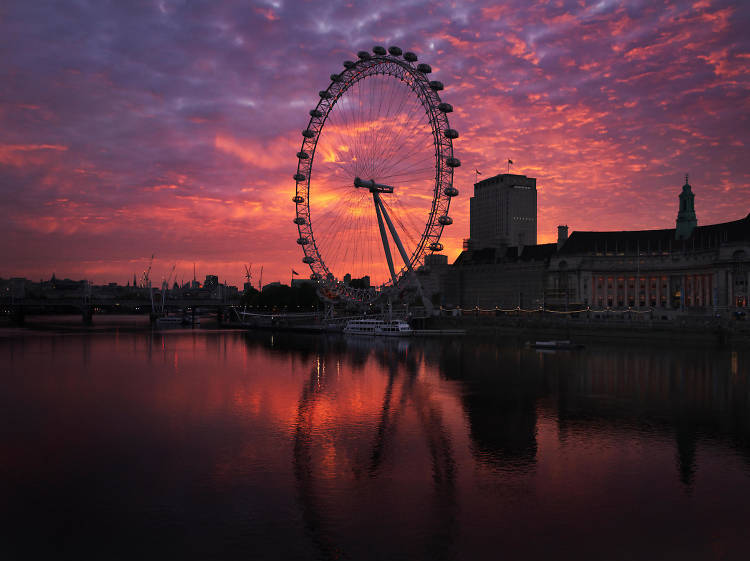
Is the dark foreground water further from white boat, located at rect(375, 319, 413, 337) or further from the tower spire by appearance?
the tower spire

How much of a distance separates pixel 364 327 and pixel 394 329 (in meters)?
5.93

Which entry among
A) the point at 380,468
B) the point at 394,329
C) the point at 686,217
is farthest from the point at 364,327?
the point at 380,468

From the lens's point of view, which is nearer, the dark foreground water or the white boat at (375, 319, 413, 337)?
the dark foreground water

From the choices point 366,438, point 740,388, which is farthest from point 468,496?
point 740,388

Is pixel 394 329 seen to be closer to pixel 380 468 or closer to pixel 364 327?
pixel 364 327

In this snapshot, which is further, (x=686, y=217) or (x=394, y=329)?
(x=686, y=217)

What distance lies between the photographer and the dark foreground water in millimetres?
16000

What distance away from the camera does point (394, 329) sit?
312 ft

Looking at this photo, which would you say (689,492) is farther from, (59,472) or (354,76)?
(354,76)

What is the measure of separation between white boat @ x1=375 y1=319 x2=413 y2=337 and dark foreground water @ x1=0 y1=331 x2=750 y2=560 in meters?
46.8

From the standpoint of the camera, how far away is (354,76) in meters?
80.0

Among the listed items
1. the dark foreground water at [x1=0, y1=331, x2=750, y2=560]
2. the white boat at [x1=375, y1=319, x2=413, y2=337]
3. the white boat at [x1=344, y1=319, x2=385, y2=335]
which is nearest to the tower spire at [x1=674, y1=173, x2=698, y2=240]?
the white boat at [x1=375, y1=319, x2=413, y2=337]

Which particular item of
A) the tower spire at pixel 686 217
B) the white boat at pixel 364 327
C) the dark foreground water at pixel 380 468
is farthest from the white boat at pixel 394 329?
the tower spire at pixel 686 217

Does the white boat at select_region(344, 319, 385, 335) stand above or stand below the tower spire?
below
